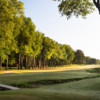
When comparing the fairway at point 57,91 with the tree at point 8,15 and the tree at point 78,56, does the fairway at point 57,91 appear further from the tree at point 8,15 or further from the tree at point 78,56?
the tree at point 78,56

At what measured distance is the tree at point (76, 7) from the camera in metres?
15.1

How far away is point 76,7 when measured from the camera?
51.0ft

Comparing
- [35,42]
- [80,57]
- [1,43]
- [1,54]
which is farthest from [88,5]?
[80,57]

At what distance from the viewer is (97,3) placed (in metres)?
11.4

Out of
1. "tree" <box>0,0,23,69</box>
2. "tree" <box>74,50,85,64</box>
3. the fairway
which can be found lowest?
the fairway

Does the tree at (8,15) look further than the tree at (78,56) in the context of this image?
No

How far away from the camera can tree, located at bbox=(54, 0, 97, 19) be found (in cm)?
1510

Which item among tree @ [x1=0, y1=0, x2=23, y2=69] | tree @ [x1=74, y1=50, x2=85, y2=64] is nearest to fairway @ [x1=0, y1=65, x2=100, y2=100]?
tree @ [x1=0, y1=0, x2=23, y2=69]

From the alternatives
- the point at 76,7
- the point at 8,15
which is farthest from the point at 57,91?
the point at 8,15

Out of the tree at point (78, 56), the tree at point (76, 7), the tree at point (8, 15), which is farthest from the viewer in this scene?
the tree at point (78, 56)

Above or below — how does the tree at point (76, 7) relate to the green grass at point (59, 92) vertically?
above

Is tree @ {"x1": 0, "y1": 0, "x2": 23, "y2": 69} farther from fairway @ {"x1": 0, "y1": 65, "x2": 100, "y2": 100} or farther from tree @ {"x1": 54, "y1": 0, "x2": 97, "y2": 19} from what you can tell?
fairway @ {"x1": 0, "y1": 65, "x2": 100, "y2": 100}

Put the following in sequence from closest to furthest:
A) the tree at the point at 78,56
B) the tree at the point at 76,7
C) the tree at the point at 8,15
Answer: the tree at the point at 76,7 < the tree at the point at 8,15 < the tree at the point at 78,56

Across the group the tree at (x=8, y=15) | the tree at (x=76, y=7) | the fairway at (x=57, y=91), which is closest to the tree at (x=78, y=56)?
the tree at (x=8, y=15)
